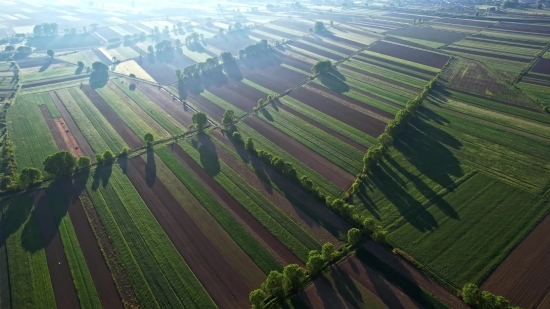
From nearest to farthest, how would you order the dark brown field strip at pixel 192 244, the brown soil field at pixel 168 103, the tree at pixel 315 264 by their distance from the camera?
the dark brown field strip at pixel 192 244
the tree at pixel 315 264
the brown soil field at pixel 168 103

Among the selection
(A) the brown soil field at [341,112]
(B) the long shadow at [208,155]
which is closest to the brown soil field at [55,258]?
(B) the long shadow at [208,155]

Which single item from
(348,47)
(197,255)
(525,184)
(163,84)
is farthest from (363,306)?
(348,47)

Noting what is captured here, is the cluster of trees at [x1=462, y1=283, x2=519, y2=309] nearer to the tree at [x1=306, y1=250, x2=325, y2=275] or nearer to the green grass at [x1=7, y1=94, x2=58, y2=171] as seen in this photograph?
the tree at [x1=306, y1=250, x2=325, y2=275]

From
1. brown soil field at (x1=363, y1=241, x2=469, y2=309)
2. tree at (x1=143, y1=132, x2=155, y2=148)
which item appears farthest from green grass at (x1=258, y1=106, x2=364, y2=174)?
tree at (x1=143, y1=132, x2=155, y2=148)

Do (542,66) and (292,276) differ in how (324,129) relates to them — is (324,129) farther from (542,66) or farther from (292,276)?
(542,66)

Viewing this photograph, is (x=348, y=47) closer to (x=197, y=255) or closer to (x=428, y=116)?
(x=428, y=116)

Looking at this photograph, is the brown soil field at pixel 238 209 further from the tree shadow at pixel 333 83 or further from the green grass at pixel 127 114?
the tree shadow at pixel 333 83
